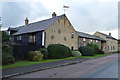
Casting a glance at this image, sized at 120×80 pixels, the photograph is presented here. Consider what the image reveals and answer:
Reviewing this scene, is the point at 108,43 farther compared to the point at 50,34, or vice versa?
the point at 108,43

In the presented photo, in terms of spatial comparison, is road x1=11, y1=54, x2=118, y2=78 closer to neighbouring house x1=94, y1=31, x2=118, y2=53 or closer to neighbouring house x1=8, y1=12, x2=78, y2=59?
neighbouring house x1=8, y1=12, x2=78, y2=59

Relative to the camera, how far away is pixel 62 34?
29.8 metres

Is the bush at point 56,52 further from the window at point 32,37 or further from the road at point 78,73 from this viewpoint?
the road at point 78,73

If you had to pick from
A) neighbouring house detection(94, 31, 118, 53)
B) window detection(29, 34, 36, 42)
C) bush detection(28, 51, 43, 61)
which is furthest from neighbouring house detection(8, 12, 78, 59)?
neighbouring house detection(94, 31, 118, 53)

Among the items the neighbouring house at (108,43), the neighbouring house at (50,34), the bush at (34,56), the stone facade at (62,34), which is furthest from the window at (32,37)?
the neighbouring house at (108,43)

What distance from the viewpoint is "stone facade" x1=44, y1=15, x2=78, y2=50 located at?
1052 inches

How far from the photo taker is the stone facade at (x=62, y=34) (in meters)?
26.7

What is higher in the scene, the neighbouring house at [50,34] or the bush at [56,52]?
the neighbouring house at [50,34]

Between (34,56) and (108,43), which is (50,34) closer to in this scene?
(34,56)

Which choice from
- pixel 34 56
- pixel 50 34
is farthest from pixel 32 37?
pixel 34 56

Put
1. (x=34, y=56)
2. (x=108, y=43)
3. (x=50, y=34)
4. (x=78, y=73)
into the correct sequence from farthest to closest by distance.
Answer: (x=108, y=43), (x=50, y=34), (x=34, y=56), (x=78, y=73)

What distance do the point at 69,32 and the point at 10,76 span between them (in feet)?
79.7

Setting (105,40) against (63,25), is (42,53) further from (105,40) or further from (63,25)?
(105,40)

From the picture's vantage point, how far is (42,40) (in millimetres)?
25766
